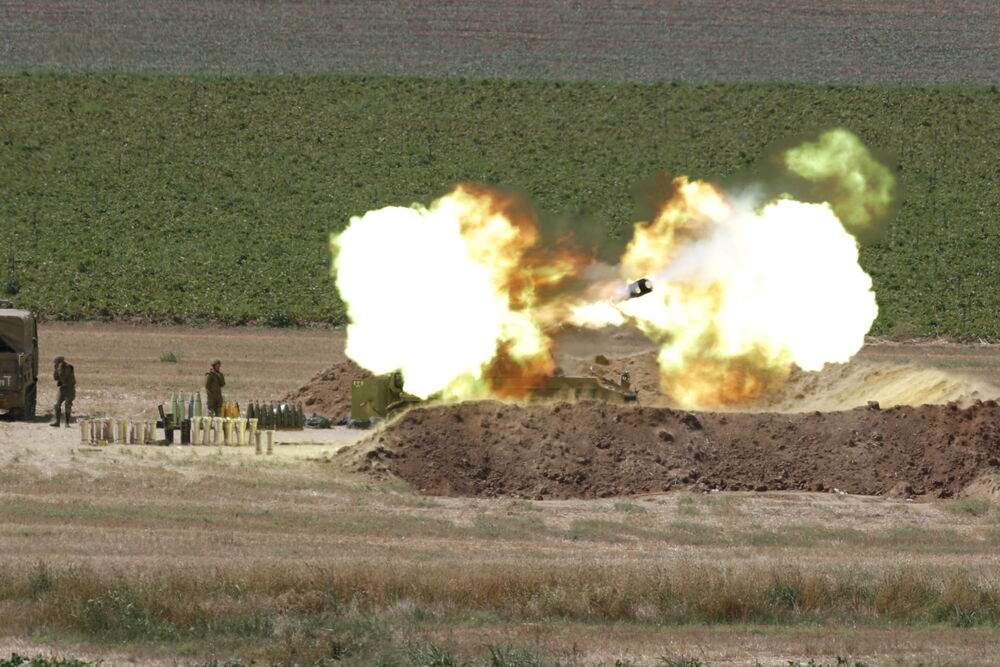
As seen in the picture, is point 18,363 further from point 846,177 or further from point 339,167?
point 339,167

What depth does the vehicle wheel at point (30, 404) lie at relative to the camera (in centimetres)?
3896

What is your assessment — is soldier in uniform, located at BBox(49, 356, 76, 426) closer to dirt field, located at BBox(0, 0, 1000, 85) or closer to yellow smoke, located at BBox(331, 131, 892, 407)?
yellow smoke, located at BBox(331, 131, 892, 407)

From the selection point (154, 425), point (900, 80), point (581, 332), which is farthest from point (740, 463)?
point (900, 80)

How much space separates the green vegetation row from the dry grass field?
37661 mm

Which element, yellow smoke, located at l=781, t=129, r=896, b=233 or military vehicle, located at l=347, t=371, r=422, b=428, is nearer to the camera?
military vehicle, located at l=347, t=371, r=422, b=428

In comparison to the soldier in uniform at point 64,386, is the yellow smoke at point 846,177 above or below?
above

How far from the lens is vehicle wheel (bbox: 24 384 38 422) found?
1534 inches

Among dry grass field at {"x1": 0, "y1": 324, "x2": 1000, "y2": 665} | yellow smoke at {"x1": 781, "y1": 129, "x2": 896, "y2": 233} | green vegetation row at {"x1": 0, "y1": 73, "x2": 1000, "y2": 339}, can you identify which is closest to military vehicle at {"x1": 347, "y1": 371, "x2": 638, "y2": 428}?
dry grass field at {"x1": 0, "y1": 324, "x2": 1000, "y2": 665}

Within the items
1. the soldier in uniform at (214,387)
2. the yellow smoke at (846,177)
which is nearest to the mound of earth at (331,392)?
the soldier in uniform at (214,387)

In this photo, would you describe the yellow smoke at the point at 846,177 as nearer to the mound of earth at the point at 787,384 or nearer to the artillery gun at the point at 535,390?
the mound of earth at the point at 787,384

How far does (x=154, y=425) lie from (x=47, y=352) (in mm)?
21232

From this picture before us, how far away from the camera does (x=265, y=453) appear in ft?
115

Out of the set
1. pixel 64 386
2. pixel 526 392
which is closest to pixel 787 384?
pixel 526 392

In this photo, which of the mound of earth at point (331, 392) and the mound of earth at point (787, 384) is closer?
the mound of earth at point (787, 384)
